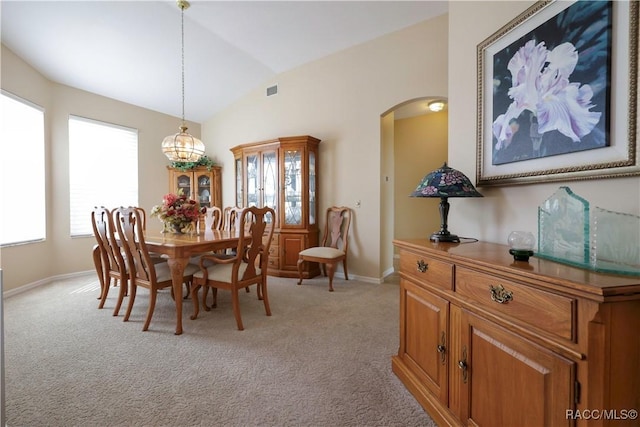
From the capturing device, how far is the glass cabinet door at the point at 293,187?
4.39m

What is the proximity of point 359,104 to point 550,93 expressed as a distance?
3057 millimetres

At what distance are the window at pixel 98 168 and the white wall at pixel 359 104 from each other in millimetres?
2779

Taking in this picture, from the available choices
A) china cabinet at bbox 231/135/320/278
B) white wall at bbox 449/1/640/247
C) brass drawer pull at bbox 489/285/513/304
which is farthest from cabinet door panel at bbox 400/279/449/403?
china cabinet at bbox 231/135/320/278

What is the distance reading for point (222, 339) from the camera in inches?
92.0

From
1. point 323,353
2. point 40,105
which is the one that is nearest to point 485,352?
point 323,353

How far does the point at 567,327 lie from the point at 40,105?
6019 millimetres

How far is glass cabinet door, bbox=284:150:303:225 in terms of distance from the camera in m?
4.39

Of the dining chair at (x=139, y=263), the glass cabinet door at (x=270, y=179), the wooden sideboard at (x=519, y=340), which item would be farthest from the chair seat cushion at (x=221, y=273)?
the glass cabinet door at (x=270, y=179)

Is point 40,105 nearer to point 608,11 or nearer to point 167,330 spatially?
point 167,330

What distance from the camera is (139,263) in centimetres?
261

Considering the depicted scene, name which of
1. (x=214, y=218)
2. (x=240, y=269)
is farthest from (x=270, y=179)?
(x=240, y=269)

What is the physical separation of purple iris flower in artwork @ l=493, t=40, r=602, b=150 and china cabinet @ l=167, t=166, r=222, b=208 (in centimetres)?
538

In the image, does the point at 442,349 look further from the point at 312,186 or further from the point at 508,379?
the point at 312,186

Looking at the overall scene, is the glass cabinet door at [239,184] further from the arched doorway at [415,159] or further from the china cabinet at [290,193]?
the arched doorway at [415,159]
